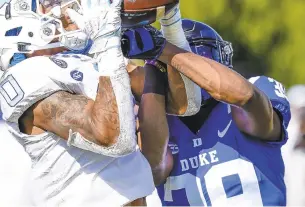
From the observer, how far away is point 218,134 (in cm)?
294

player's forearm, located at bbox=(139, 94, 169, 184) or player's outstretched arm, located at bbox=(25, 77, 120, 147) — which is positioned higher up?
player's outstretched arm, located at bbox=(25, 77, 120, 147)

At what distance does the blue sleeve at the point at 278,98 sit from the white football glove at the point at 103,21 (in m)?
0.78

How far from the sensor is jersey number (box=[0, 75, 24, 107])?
2.41 m

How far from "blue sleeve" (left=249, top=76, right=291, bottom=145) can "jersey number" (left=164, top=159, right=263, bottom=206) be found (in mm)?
144

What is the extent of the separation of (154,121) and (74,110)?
43cm

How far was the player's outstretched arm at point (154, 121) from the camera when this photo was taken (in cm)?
279

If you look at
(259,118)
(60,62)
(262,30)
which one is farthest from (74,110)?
(262,30)

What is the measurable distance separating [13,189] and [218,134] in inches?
49.2

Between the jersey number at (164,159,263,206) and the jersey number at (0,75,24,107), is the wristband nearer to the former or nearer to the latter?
the jersey number at (164,159,263,206)

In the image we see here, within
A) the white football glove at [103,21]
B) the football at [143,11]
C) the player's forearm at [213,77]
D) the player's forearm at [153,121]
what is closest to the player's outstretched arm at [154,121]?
the player's forearm at [153,121]

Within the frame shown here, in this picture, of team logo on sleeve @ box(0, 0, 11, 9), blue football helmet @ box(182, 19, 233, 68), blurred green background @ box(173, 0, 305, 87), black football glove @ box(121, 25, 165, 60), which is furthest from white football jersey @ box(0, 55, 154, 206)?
blurred green background @ box(173, 0, 305, 87)

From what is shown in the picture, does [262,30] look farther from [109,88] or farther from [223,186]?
[109,88]

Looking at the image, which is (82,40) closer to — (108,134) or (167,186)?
(108,134)

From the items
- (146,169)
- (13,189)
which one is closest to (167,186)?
(146,169)
